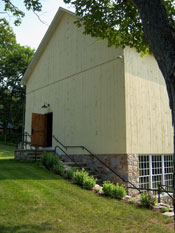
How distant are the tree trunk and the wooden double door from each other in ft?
32.4

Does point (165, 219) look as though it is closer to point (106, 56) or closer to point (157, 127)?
point (157, 127)

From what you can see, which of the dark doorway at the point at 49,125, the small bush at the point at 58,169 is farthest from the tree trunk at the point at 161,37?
A: the dark doorway at the point at 49,125

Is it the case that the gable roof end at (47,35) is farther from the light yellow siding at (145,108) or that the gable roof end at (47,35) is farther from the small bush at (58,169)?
the small bush at (58,169)

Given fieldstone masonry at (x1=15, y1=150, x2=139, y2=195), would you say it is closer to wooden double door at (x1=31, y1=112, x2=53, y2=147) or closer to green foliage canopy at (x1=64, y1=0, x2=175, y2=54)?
wooden double door at (x1=31, y1=112, x2=53, y2=147)

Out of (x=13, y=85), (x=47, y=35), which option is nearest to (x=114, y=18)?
(x=47, y=35)

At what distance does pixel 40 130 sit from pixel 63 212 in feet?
27.9

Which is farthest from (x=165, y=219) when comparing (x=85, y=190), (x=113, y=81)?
(x=113, y=81)

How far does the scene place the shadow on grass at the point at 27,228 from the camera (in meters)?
4.61

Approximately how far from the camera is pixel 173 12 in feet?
26.1

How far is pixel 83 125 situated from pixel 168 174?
4754mm

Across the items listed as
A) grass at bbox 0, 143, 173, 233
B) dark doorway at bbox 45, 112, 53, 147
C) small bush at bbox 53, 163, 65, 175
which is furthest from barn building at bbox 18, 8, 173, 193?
grass at bbox 0, 143, 173, 233

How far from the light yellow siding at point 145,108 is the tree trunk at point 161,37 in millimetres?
5334

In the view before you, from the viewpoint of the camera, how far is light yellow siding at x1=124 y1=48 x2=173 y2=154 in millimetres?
10125

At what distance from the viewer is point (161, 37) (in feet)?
15.0
